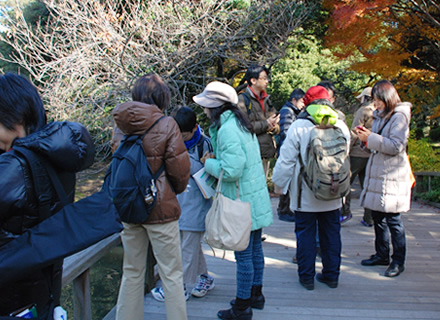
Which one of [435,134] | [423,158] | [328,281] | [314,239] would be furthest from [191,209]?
[435,134]

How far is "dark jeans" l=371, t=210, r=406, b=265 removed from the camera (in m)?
3.64

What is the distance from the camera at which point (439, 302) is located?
324 centimetres

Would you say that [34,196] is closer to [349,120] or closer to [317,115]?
[317,115]

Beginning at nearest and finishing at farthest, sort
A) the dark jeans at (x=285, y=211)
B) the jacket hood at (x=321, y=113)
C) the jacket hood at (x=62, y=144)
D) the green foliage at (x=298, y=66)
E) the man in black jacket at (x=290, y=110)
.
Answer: the jacket hood at (x=62, y=144), the jacket hood at (x=321, y=113), the man in black jacket at (x=290, y=110), the dark jeans at (x=285, y=211), the green foliage at (x=298, y=66)

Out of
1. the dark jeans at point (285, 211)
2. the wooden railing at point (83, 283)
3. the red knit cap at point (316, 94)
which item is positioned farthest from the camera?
the dark jeans at point (285, 211)

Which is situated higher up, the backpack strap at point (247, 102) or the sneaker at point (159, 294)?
the backpack strap at point (247, 102)

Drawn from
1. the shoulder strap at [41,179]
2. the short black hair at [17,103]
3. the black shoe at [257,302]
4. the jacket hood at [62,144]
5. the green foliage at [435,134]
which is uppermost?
the short black hair at [17,103]

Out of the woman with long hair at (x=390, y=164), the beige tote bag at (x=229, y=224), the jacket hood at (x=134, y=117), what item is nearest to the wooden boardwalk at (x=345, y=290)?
the woman with long hair at (x=390, y=164)

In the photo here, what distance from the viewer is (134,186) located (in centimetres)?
230

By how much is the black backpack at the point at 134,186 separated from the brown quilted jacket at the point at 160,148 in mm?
44

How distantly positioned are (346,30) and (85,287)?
7476 mm

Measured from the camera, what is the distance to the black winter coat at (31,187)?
135 cm

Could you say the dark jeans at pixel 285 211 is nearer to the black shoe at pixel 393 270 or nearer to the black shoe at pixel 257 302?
the black shoe at pixel 393 270

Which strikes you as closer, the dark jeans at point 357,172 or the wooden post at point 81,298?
the wooden post at point 81,298
